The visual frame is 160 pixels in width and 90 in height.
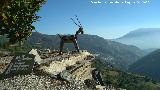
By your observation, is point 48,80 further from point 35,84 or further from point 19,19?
point 19,19

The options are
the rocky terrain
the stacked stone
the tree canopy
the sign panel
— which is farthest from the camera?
the tree canopy

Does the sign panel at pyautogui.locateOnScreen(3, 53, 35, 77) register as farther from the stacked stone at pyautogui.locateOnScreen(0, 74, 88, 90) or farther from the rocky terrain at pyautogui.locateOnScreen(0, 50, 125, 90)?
the stacked stone at pyautogui.locateOnScreen(0, 74, 88, 90)

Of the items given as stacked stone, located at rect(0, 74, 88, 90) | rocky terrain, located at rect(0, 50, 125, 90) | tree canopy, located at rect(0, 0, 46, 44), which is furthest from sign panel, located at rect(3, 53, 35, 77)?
tree canopy, located at rect(0, 0, 46, 44)

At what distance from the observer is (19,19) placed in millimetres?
38812

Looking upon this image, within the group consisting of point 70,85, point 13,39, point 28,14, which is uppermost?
point 28,14

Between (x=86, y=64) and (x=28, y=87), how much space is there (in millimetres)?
13700

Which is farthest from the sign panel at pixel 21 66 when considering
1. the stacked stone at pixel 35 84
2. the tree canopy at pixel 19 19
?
the tree canopy at pixel 19 19

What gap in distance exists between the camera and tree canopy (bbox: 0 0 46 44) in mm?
35406

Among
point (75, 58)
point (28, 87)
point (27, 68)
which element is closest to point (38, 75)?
point (27, 68)

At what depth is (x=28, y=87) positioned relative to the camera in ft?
78.2

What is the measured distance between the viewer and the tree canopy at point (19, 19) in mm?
35406

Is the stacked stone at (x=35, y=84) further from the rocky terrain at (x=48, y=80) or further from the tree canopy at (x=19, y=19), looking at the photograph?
the tree canopy at (x=19, y=19)

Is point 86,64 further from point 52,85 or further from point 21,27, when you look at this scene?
point 52,85

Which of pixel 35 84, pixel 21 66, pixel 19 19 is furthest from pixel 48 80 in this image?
pixel 19 19
